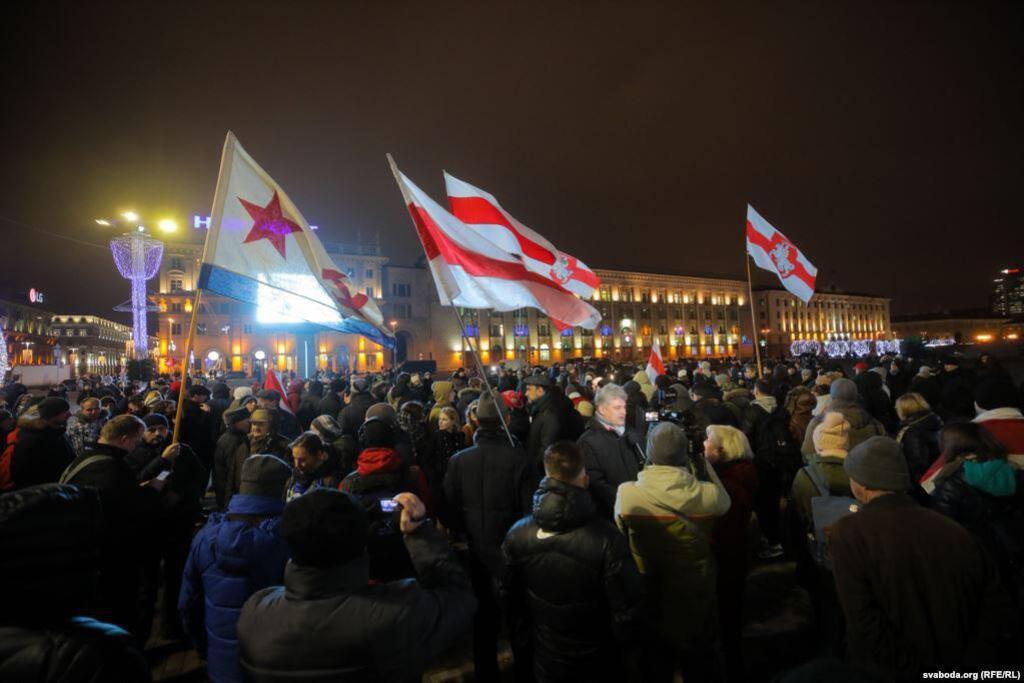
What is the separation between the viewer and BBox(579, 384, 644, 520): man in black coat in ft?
13.8

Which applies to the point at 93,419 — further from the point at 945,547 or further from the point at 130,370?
the point at 130,370

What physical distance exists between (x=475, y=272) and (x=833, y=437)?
3721 mm

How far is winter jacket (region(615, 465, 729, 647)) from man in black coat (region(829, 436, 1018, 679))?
768 mm

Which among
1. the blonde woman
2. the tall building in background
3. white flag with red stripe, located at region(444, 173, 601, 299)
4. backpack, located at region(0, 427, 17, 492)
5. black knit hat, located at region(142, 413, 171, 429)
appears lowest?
the blonde woman

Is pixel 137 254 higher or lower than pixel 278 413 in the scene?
higher

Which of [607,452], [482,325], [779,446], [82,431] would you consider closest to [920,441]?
[779,446]

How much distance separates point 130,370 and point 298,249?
83.4 feet

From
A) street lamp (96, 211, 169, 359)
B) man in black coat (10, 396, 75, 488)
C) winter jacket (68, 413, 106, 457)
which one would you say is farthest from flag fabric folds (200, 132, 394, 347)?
street lamp (96, 211, 169, 359)

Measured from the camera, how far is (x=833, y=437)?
4.07 metres

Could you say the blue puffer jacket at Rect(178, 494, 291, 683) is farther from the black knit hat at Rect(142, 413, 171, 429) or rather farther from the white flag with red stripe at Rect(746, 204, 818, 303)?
the white flag with red stripe at Rect(746, 204, 818, 303)

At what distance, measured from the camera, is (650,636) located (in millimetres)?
3092

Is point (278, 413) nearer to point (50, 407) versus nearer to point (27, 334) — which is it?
point (50, 407)

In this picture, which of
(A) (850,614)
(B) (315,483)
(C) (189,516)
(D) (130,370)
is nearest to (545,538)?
(A) (850,614)

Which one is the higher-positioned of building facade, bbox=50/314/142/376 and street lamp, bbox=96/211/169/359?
building facade, bbox=50/314/142/376
